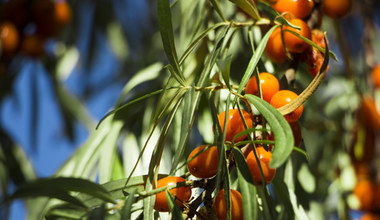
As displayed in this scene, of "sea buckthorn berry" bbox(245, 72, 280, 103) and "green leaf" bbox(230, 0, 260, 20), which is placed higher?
"green leaf" bbox(230, 0, 260, 20)

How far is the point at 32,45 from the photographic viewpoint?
1589mm

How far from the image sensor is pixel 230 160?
0.56 metres

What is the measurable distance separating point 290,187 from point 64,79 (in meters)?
1.12

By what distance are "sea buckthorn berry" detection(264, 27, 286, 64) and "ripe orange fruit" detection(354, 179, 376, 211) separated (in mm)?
831

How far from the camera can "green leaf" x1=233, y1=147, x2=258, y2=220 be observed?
18.5 inches

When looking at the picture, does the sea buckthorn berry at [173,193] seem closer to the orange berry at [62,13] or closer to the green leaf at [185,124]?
the green leaf at [185,124]

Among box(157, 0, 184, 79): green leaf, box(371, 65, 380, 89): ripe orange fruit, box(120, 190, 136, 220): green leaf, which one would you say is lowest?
box(120, 190, 136, 220): green leaf

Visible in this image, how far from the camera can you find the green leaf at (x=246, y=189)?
470 millimetres

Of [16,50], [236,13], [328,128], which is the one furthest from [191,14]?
[16,50]

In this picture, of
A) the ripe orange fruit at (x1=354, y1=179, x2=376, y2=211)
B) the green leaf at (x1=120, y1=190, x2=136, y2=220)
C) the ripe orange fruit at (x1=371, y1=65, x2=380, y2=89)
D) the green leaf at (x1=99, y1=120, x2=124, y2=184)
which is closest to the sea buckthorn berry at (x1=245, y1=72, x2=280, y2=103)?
the green leaf at (x1=120, y1=190, x2=136, y2=220)

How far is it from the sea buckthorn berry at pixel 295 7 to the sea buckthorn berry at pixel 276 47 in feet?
0.14

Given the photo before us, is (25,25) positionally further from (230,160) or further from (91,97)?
(230,160)

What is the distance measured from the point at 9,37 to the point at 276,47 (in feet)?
3.57

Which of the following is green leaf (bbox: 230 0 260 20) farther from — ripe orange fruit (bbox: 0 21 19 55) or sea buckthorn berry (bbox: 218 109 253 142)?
ripe orange fruit (bbox: 0 21 19 55)
